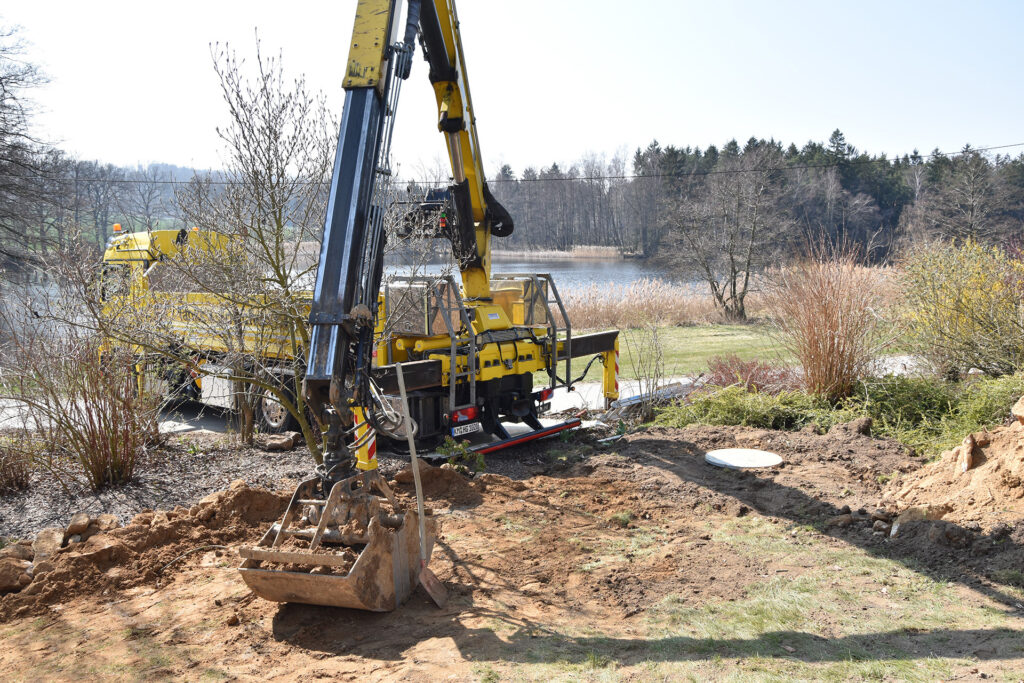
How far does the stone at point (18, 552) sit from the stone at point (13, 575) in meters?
0.17

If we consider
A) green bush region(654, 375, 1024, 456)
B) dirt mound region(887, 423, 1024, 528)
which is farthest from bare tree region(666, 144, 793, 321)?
dirt mound region(887, 423, 1024, 528)

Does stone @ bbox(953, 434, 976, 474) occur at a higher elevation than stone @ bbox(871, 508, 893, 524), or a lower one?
higher

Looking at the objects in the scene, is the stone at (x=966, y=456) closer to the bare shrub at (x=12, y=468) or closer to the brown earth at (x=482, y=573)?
the brown earth at (x=482, y=573)

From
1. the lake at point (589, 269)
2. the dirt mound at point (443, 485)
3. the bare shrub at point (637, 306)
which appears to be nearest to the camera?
the dirt mound at point (443, 485)

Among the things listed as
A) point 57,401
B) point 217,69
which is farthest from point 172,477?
A: point 217,69

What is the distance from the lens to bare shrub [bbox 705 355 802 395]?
1069cm

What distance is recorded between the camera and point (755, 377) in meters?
11.3

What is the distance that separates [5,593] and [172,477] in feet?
9.23

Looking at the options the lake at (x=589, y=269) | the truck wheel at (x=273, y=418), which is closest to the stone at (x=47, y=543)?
the truck wheel at (x=273, y=418)

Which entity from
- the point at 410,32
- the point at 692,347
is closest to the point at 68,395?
the point at 410,32

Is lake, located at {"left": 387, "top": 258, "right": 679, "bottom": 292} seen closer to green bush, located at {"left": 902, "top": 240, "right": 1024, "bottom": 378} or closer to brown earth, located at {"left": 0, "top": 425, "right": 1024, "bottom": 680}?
green bush, located at {"left": 902, "top": 240, "right": 1024, "bottom": 378}

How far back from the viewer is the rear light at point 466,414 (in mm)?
9059

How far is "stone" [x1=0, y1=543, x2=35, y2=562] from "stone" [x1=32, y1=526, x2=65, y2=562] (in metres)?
0.05

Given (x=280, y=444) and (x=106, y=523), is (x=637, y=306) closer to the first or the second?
(x=280, y=444)
